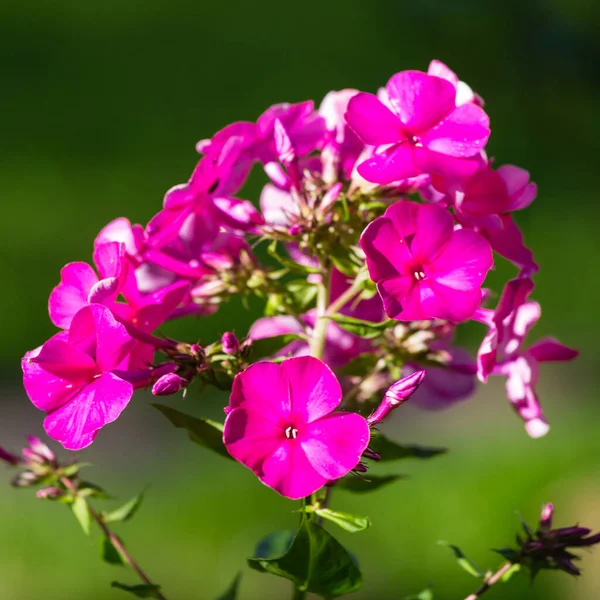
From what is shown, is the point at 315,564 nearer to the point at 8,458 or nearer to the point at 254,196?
the point at 8,458

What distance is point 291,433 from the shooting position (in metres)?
0.83

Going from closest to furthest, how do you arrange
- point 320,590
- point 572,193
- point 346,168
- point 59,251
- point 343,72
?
point 320,590 → point 346,168 → point 59,251 → point 572,193 → point 343,72

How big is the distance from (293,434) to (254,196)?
447 cm

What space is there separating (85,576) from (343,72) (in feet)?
16.7

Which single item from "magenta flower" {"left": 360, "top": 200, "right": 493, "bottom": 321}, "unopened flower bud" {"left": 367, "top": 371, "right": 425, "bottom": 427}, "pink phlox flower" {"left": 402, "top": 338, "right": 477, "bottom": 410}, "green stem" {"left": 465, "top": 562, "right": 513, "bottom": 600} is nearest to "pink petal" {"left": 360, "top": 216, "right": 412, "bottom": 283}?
"magenta flower" {"left": 360, "top": 200, "right": 493, "bottom": 321}

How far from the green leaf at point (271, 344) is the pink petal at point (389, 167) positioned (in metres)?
0.25

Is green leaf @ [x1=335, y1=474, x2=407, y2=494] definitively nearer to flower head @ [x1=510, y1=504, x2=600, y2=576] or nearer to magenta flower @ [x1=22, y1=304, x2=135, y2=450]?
flower head @ [x1=510, y1=504, x2=600, y2=576]

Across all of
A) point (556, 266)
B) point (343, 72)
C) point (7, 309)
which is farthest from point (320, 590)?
point (343, 72)

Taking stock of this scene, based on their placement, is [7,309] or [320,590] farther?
[7,309]

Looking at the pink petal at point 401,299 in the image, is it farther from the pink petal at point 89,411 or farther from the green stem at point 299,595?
the green stem at point 299,595

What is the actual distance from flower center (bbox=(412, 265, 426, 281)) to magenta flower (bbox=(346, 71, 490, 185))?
0.30ft

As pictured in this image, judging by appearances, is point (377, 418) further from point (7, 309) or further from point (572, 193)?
point (572, 193)

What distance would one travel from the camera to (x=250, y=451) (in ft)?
2.63

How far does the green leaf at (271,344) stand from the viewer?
41.1 inches
